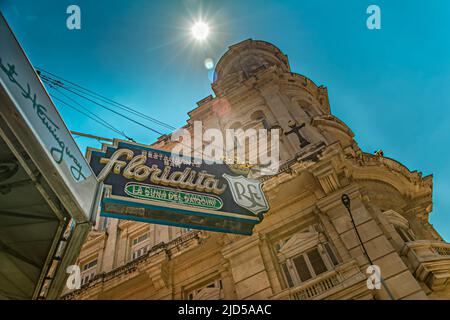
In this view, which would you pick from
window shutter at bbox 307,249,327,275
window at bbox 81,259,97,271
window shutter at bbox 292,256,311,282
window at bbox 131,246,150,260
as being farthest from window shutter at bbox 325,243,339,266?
window at bbox 81,259,97,271

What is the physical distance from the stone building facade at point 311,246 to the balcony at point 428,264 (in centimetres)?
3

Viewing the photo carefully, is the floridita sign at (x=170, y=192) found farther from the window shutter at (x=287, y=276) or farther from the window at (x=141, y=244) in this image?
the window at (x=141, y=244)

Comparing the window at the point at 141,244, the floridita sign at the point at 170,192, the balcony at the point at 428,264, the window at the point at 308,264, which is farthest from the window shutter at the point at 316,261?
the window at the point at 141,244

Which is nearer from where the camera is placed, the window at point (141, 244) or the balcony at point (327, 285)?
the balcony at point (327, 285)

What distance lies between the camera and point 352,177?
1412cm

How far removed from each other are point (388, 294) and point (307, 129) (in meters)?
10.2

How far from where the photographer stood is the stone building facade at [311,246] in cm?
1064

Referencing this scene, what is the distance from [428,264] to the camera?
33.6 ft

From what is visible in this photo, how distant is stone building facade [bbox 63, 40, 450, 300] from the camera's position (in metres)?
10.6

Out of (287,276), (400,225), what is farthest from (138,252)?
(400,225)

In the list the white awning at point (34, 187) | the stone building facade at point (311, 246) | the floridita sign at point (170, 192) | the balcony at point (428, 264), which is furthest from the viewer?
the stone building facade at point (311, 246)

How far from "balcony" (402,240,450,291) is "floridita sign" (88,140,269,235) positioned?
17.8 ft
